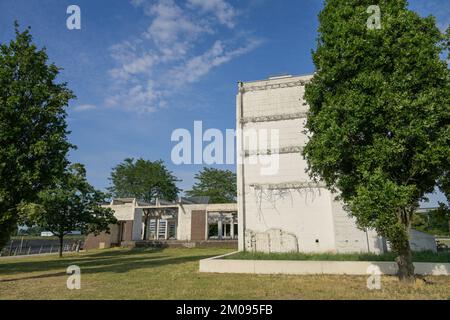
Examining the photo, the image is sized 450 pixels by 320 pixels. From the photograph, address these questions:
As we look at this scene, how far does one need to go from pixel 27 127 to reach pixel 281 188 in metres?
17.2

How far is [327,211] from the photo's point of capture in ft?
74.5

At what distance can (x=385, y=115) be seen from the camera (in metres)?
10.7

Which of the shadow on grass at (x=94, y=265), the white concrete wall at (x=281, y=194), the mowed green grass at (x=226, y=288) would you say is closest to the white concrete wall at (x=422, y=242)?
the white concrete wall at (x=281, y=194)

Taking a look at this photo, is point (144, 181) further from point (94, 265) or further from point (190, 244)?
point (94, 265)

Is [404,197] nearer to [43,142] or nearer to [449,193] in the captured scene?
[449,193]

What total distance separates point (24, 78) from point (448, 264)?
70.7ft

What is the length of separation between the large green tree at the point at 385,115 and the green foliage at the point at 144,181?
4988 centimetres

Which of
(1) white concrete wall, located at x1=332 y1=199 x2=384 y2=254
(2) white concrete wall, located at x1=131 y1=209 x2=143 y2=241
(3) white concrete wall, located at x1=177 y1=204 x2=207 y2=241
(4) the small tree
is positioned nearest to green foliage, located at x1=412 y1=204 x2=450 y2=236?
(1) white concrete wall, located at x1=332 y1=199 x2=384 y2=254

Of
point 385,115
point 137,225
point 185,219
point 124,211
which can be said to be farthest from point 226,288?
point 124,211

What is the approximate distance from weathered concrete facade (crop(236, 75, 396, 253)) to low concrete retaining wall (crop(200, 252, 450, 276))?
7.47m

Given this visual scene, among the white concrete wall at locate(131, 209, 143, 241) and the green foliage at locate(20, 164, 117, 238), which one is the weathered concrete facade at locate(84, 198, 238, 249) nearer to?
the white concrete wall at locate(131, 209, 143, 241)

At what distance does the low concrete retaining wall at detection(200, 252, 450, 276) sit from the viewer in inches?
536

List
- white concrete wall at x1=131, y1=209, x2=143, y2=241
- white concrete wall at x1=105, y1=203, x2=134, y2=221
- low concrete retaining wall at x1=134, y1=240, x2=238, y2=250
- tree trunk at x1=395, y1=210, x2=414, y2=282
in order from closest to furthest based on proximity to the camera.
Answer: tree trunk at x1=395, y1=210, x2=414, y2=282
low concrete retaining wall at x1=134, y1=240, x2=238, y2=250
white concrete wall at x1=131, y1=209, x2=143, y2=241
white concrete wall at x1=105, y1=203, x2=134, y2=221
